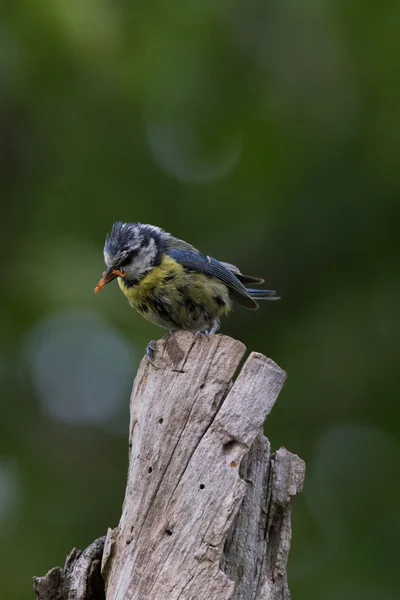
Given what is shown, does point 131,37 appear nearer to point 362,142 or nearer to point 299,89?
point 299,89

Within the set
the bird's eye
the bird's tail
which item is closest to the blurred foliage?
the bird's tail

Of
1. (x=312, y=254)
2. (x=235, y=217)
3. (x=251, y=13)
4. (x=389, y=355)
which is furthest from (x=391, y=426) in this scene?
(x=251, y=13)

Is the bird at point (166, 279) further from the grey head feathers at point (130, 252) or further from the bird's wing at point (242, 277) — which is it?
the bird's wing at point (242, 277)

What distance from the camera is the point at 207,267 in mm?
4559

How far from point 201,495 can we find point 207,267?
5.20 feet

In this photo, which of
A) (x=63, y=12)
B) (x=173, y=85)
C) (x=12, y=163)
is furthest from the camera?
(x=12, y=163)

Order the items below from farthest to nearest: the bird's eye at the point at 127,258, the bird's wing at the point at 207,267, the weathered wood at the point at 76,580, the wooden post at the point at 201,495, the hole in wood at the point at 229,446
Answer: the bird's wing at the point at 207,267
the bird's eye at the point at 127,258
the weathered wood at the point at 76,580
the hole in wood at the point at 229,446
the wooden post at the point at 201,495

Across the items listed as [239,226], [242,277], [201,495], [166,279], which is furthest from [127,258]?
[239,226]

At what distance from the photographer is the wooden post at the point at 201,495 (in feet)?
10.3

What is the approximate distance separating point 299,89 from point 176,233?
1429 millimetres

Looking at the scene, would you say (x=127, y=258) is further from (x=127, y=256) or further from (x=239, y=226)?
(x=239, y=226)

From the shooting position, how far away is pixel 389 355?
21.8ft

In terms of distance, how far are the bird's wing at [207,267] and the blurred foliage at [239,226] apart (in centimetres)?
187

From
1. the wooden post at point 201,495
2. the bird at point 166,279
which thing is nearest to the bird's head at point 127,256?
the bird at point 166,279
